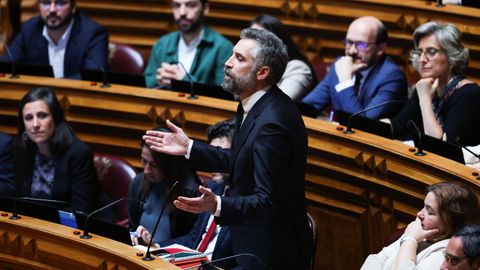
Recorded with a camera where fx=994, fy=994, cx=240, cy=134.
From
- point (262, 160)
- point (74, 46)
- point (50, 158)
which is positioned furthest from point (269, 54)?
point (74, 46)

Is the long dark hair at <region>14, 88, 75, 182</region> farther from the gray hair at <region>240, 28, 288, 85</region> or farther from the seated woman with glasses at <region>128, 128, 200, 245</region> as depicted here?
the gray hair at <region>240, 28, 288, 85</region>

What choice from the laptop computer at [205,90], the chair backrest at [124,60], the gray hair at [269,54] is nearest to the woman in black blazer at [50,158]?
the laptop computer at [205,90]

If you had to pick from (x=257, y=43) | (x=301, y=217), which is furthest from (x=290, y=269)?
(x=257, y=43)

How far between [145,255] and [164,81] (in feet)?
3.83

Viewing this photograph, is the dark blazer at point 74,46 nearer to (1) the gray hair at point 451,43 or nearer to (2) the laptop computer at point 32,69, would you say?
(2) the laptop computer at point 32,69

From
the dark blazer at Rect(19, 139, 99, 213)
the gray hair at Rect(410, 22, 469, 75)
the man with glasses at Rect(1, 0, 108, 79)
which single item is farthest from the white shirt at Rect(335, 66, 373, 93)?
the man with glasses at Rect(1, 0, 108, 79)

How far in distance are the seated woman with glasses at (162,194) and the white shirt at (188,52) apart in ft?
2.44

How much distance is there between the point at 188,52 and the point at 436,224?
1.48 m

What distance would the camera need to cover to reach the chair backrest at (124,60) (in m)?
3.57

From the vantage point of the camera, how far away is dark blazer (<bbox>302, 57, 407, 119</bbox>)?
2.89m

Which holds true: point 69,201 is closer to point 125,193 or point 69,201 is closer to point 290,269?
point 125,193

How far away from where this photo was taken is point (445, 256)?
1956mm

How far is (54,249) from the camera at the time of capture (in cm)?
238

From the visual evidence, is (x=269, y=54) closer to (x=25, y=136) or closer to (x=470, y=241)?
(x=470, y=241)
